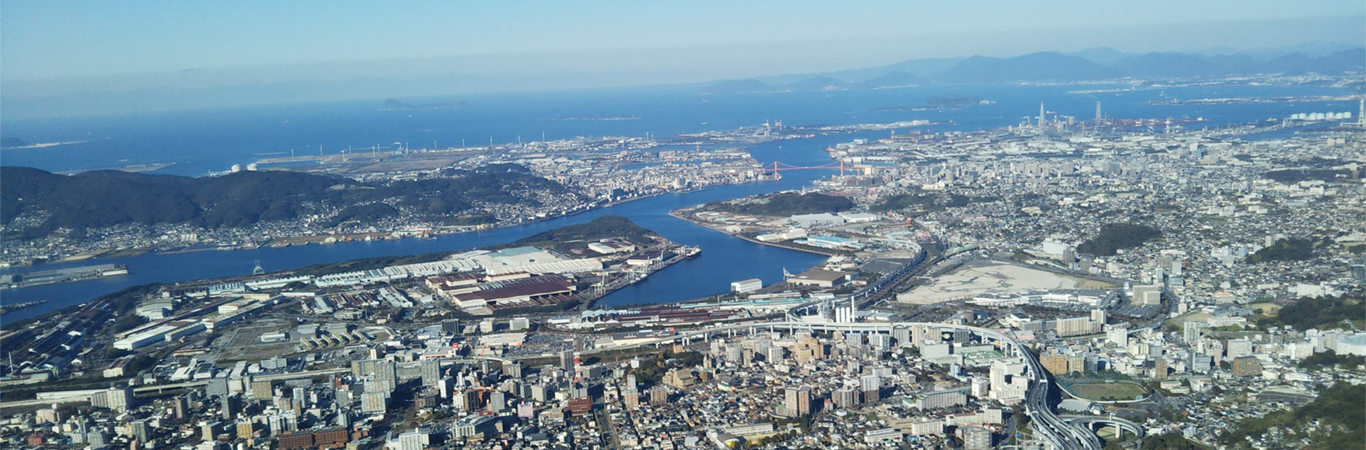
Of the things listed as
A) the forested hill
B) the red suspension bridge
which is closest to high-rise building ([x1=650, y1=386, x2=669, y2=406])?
the forested hill

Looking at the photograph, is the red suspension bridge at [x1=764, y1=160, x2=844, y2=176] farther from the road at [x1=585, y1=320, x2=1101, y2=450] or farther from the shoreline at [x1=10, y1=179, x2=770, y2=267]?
the road at [x1=585, y1=320, x2=1101, y2=450]

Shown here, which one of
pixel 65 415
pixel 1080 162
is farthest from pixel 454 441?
pixel 1080 162

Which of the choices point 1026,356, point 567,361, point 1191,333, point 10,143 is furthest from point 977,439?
point 10,143

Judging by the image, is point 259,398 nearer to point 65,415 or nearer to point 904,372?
point 65,415

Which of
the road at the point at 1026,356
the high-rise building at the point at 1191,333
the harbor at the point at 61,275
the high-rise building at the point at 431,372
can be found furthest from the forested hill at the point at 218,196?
the high-rise building at the point at 1191,333

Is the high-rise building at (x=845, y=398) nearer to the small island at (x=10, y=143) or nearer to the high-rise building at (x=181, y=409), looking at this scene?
the high-rise building at (x=181, y=409)
